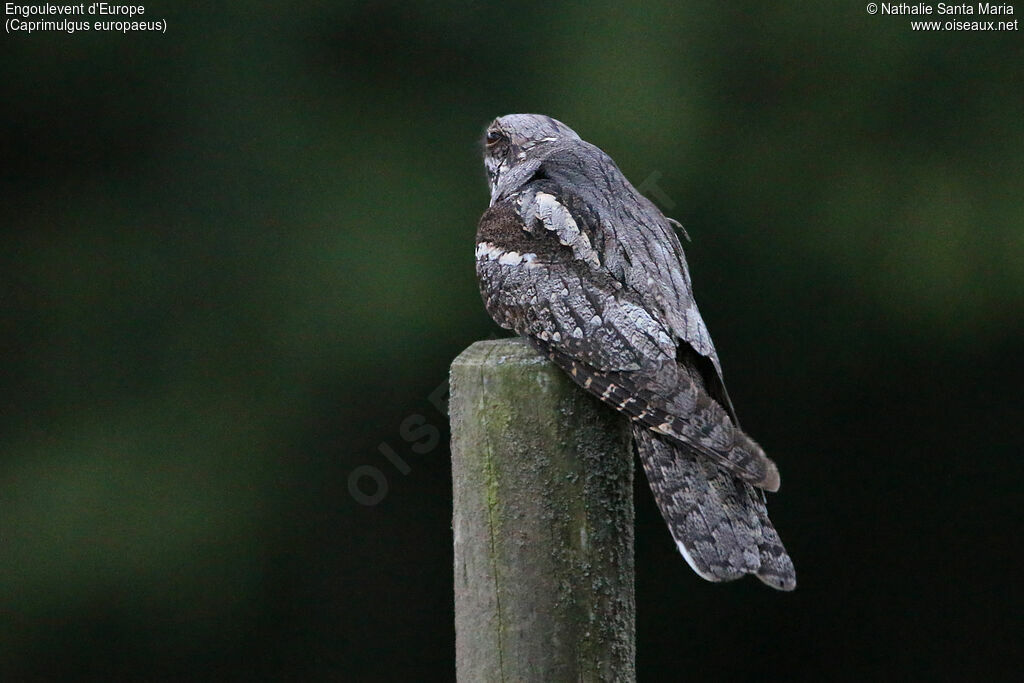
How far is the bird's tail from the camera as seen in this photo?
67.6 inches

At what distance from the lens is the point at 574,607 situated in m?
1.68

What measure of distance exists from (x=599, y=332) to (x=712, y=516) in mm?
421

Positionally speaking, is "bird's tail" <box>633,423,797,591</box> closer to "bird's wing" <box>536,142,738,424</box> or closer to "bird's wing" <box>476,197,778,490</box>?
"bird's wing" <box>476,197,778,490</box>

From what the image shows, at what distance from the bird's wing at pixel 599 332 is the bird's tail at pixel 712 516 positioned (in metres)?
0.05

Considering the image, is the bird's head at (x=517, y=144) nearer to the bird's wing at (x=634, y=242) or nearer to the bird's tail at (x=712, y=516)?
the bird's wing at (x=634, y=242)

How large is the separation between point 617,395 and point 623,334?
20 centimetres

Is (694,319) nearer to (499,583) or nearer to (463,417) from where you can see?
(463,417)

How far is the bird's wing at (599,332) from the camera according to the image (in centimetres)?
178

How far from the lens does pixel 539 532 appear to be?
1679 mm

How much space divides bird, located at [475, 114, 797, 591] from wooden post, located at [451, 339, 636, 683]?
90 millimetres

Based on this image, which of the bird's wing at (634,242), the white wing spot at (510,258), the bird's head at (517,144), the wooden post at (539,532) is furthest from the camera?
the bird's head at (517,144)

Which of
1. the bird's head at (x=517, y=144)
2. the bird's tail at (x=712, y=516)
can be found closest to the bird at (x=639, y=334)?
the bird's tail at (x=712, y=516)

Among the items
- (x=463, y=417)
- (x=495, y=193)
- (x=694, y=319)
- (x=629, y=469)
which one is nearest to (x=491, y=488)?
(x=463, y=417)

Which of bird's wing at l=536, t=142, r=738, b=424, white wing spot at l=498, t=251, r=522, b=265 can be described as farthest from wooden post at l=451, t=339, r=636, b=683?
white wing spot at l=498, t=251, r=522, b=265
